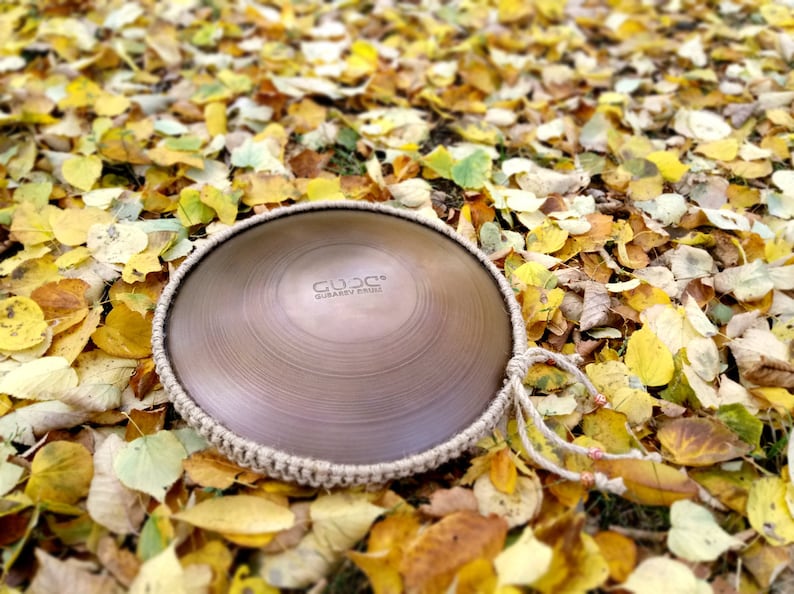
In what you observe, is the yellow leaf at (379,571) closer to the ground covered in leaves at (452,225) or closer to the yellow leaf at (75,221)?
the ground covered in leaves at (452,225)

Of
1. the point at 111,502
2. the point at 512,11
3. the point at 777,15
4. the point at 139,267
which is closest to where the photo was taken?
the point at 111,502

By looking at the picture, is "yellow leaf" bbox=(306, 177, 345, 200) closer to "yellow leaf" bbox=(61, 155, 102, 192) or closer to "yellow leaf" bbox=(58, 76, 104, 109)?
"yellow leaf" bbox=(61, 155, 102, 192)

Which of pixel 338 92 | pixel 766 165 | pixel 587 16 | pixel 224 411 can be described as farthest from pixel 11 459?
pixel 587 16

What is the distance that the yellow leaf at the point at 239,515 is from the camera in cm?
93

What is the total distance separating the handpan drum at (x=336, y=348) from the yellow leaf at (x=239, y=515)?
0.17 feet

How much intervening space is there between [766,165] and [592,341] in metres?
0.83

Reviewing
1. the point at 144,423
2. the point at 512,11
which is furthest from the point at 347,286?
the point at 512,11

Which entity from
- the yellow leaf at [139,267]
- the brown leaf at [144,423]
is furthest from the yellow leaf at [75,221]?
the brown leaf at [144,423]

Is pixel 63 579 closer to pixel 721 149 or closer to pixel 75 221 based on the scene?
pixel 75 221

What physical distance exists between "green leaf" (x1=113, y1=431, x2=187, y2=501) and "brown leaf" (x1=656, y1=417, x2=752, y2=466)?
0.84m

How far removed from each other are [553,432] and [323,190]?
82cm

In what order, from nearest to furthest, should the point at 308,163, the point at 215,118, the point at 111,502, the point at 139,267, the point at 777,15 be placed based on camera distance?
1. the point at 111,502
2. the point at 139,267
3. the point at 308,163
4. the point at 215,118
5. the point at 777,15

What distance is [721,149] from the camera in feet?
5.53

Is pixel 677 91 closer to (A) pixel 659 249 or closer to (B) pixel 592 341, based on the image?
(A) pixel 659 249
